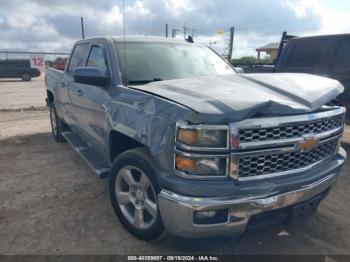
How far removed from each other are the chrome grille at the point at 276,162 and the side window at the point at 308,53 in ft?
13.1

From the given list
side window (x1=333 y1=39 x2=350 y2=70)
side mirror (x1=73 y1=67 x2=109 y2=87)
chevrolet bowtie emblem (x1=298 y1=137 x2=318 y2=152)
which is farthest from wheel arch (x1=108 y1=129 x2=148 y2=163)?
side window (x1=333 y1=39 x2=350 y2=70)

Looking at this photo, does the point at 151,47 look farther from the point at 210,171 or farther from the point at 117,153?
the point at 210,171

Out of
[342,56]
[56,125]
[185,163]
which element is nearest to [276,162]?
[185,163]

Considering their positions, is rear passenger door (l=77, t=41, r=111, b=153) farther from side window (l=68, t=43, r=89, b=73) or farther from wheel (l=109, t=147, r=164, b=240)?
wheel (l=109, t=147, r=164, b=240)

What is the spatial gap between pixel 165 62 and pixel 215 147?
176 cm

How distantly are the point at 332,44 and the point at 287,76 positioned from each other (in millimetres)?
3574

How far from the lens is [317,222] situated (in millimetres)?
3580

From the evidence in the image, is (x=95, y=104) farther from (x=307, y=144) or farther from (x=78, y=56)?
(x=307, y=144)

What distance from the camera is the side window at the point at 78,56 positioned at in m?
4.84

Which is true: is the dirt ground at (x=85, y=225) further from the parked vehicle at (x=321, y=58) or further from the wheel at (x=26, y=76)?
the wheel at (x=26, y=76)

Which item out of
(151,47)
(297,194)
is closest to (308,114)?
(297,194)

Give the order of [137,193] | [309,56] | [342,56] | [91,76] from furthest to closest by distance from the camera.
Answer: [309,56]
[342,56]
[91,76]
[137,193]

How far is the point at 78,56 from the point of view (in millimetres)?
5145

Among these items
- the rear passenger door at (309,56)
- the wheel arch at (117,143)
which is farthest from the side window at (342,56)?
the wheel arch at (117,143)
